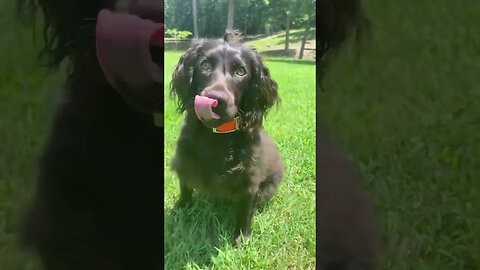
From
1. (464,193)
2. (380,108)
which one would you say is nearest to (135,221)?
(380,108)

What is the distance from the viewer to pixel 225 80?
2.25 m

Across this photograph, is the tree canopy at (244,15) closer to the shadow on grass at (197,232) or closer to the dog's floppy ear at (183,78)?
the dog's floppy ear at (183,78)

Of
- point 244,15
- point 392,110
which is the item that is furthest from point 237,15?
point 392,110

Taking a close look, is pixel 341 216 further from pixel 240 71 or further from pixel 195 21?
pixel 195 21

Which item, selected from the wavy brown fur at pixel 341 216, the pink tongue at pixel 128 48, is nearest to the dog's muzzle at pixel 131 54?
the pink tongue at pixel 128 48

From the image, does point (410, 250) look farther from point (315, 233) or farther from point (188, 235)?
point (188, 235)

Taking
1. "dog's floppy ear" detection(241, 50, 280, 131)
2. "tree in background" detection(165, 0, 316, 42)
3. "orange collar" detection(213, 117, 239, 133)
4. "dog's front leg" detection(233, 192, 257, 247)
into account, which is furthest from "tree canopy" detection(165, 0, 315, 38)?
"dog's front leg" detection(233, 192, 257, 247)

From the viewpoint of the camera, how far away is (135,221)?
2.36 metres

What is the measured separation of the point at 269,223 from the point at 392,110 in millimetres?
624

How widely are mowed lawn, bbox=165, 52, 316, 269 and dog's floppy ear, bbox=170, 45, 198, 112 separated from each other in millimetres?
169

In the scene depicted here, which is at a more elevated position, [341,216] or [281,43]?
[281,43]

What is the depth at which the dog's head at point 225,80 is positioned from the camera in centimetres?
225

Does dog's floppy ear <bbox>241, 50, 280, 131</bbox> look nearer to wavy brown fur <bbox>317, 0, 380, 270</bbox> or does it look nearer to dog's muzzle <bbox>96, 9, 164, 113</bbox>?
wavy brown fur <bbox>317, 0, 380, 270</bbox>

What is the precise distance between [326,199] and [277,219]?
0.20 metres
